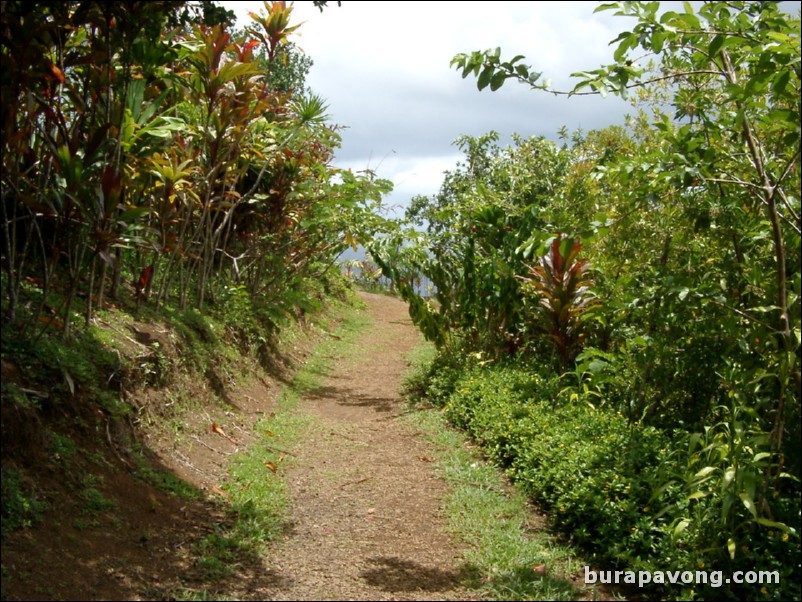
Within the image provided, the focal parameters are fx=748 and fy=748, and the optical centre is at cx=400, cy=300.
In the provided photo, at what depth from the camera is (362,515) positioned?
576 centimetres

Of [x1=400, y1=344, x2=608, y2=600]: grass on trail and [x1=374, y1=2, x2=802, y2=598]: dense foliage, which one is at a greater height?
[x1=374, y1=2, x2=802, y2=598]: dense foliage

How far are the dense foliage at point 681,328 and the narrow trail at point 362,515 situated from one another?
92cm

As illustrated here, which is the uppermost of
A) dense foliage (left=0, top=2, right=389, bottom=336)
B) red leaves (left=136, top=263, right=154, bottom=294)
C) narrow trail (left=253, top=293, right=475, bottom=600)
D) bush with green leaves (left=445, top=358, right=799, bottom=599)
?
dense foliage (left=0, top=2, right=389, bottom=336)

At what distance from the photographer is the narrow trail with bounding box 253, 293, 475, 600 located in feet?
14.6


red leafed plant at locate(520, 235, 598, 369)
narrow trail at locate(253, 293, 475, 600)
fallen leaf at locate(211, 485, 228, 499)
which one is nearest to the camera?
narrow trail at locate(253, 293, 475, 600)

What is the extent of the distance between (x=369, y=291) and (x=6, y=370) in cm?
2091

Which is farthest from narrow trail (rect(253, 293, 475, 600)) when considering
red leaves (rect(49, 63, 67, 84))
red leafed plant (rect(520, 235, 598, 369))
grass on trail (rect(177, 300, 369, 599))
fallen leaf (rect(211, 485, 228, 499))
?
red leaves (rect(49, 63, 67, 84))

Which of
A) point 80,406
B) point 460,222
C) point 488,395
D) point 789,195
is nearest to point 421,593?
point 80,406

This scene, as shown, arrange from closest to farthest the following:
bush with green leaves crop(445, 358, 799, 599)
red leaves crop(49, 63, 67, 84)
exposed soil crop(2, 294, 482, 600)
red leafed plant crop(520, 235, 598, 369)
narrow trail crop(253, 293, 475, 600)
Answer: exposed soil crop(2, 294, 482, 600), bush with green leaves crop(445, 358, 799, 599), narrow trail crop(253, 293, 475, 600), red leaves crop(49, 63, 67, 84), red leafed plant crop(520, 235, 598, 369)

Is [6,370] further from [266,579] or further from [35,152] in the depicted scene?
[266,579]

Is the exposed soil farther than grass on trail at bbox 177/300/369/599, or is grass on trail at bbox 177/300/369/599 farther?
grass on trail at bbox 177/300/369/599

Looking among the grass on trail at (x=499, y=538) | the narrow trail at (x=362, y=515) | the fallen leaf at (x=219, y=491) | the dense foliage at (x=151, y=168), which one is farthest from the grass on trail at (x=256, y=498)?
the dense foliage at (x=151, y=168)

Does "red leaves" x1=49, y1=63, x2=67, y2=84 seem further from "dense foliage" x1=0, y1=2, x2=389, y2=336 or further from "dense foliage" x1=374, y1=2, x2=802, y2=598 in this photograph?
"dense foliage" x1=374, y1=2, x2=802, y2=598

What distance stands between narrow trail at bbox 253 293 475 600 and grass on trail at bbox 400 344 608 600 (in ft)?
0.49
